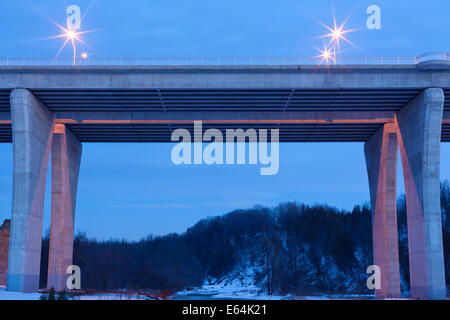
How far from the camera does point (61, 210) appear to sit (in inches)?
1586

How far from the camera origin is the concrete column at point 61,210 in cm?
3972

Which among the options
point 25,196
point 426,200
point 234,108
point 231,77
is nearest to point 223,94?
point 231,77

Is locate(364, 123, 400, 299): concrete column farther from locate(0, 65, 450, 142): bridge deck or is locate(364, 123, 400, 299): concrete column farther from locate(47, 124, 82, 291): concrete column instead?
locate(47, 124, 82, 291): concrete column

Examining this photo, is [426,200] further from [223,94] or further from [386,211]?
[223,94]

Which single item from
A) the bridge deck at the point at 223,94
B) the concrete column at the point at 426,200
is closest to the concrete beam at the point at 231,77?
the bridge deck at the point at 223,94

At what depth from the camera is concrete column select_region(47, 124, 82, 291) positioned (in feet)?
130

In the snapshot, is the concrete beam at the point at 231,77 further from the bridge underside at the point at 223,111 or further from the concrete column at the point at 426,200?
the concrete column at the point at 426,200

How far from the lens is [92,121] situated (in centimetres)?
3825

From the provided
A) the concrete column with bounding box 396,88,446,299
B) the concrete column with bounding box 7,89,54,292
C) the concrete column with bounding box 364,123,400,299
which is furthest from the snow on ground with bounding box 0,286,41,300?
the concrete column with bounding box 364,123,400,299

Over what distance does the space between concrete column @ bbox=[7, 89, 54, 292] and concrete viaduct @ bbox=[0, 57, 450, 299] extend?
63mm

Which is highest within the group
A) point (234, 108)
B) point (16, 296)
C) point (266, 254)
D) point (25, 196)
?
point (234, 108)

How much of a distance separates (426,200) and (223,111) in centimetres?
1505
